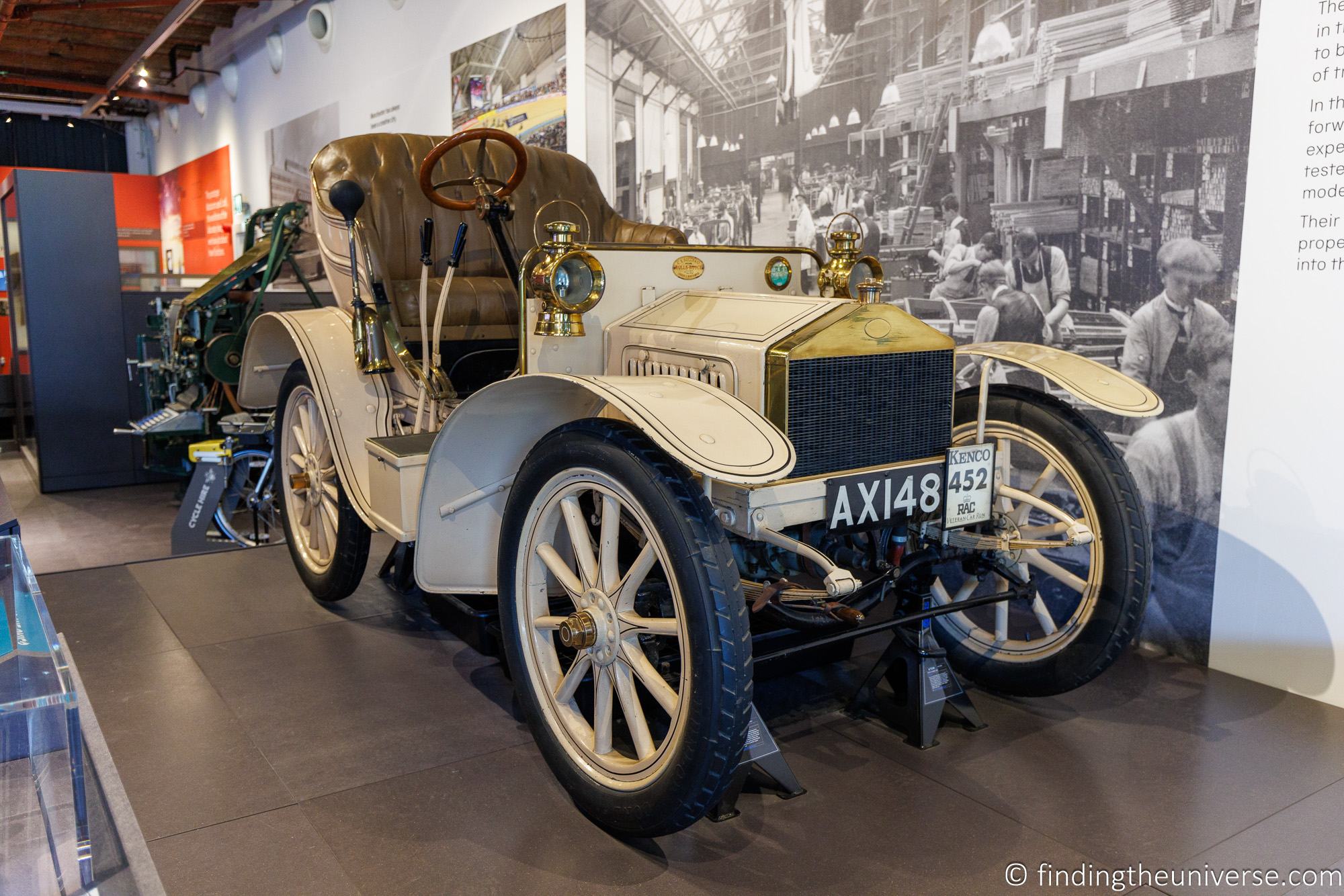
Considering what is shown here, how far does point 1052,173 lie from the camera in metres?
3.38

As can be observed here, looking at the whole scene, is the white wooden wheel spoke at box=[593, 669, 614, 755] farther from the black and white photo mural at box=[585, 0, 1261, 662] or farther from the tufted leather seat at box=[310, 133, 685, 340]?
the black and white photo mural at box=[585, 0, 1261, 662]

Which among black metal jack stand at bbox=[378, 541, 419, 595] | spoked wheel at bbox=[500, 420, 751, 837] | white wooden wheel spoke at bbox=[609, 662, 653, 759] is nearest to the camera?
spoked wheel at bbox=[500, 420, 751, 837]

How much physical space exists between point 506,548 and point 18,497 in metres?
6.25

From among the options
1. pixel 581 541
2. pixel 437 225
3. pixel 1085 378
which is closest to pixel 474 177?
pixel 437 225

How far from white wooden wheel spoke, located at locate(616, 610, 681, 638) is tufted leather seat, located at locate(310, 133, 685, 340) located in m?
1.74

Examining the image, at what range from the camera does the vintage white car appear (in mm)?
1905

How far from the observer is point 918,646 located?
8.38 ft

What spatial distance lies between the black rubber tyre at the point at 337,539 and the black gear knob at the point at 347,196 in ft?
2.08

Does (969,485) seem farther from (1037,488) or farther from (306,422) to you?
(306,422)

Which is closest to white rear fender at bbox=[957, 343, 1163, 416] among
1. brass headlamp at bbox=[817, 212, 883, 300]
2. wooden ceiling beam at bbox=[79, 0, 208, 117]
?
brass headlamp at bbox=[817, 212, 883, 300]

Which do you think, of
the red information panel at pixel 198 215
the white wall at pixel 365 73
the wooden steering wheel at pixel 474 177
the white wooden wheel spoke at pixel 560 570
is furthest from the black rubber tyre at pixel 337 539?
the red information panel at pixel 198 215

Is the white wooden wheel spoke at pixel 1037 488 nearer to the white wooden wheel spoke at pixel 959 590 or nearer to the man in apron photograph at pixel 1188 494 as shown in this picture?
the white wooden wheel spoke at pixel 959 590

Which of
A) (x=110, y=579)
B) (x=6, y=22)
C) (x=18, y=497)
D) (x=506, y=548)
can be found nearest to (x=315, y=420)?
(x=110, y=579)

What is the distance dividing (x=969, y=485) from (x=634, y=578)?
34.8 inches
